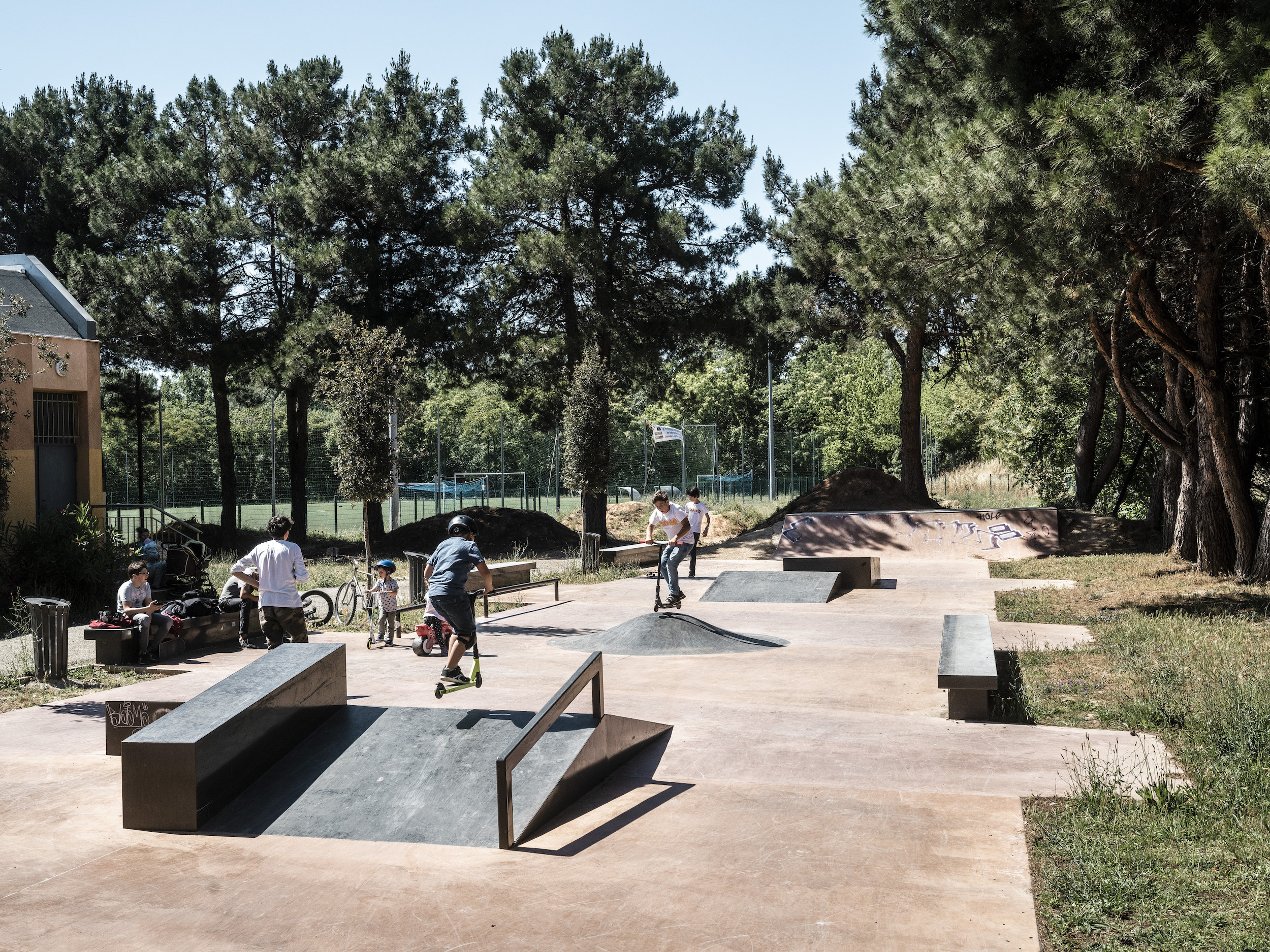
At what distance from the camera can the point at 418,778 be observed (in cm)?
598

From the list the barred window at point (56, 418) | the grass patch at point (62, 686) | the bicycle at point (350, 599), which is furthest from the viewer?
the barred window at point (56, 418)

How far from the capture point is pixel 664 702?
27.9 ft

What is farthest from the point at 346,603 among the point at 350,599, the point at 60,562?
the point at 60,562

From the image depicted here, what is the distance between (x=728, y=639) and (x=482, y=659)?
283 centimetres

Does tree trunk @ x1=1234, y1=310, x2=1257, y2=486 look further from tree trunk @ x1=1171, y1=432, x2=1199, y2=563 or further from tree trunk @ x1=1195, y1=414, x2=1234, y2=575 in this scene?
tree trunk @ x1=1195, y1=414, x2=1234, y2=575

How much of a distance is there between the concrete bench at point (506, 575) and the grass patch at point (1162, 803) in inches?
351

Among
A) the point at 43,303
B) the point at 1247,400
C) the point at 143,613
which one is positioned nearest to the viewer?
the point at 143,613

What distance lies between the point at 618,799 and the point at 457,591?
317 centimetres

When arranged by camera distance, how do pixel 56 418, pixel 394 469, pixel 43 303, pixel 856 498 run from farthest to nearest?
1. pixel 856 498
2. pixel 43 303
3. pixel 56 418
4. pixel 394 469

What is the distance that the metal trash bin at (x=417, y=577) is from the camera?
1511 centimetres

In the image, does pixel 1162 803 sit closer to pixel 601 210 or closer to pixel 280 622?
pixel 280 622

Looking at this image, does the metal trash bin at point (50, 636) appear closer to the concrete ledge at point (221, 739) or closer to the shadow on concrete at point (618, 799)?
the concrete ledge at point (221, 739)

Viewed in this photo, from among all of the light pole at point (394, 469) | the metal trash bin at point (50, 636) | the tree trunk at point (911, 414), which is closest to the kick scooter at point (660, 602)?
the light pole at point (394, 469)

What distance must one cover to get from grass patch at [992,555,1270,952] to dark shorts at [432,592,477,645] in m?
4.73
